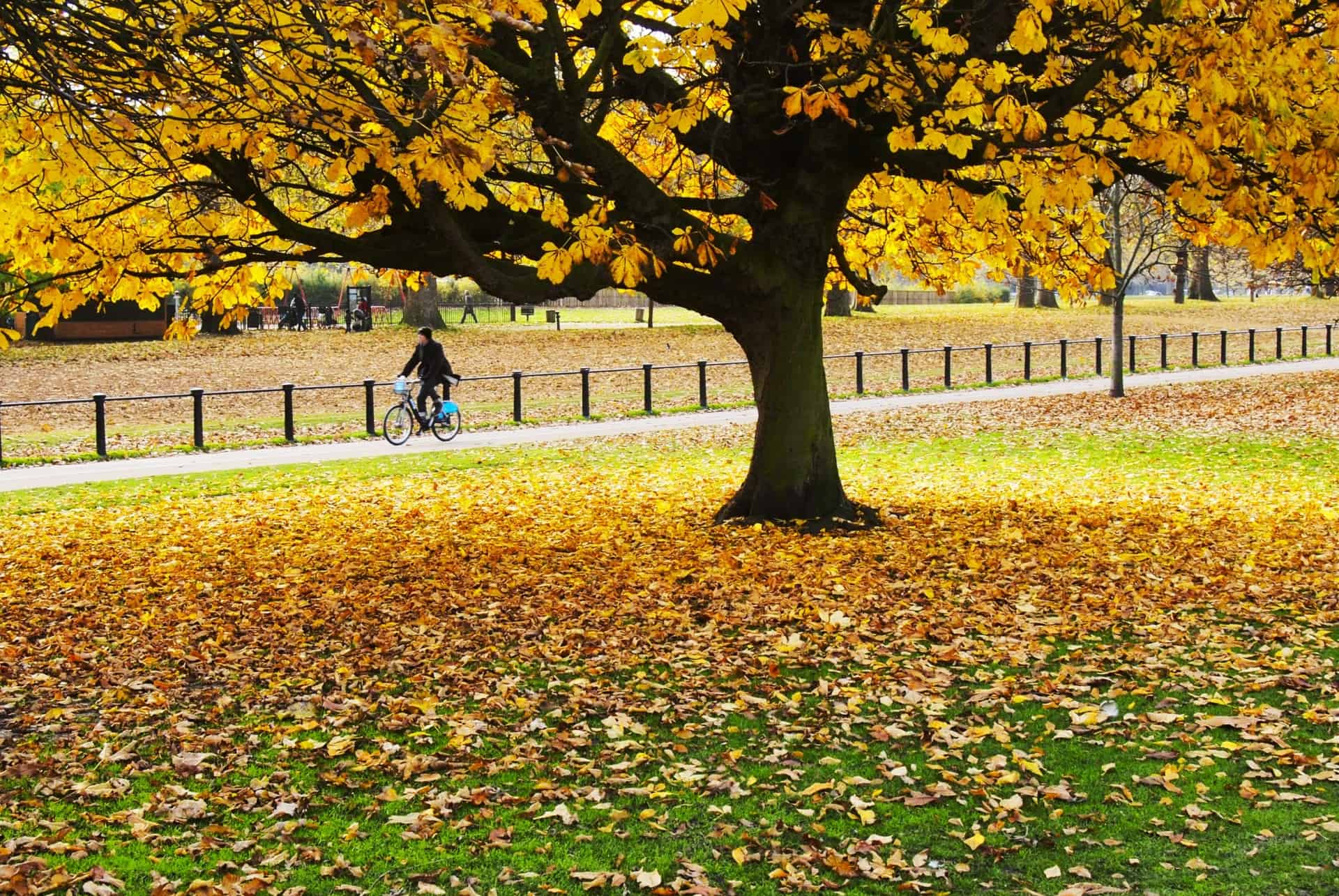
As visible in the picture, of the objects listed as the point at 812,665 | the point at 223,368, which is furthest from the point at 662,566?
the point at 223,368

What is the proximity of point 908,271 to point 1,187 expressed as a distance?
899 centimetres

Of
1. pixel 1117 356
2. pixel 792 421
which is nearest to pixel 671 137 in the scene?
pixel 792 421

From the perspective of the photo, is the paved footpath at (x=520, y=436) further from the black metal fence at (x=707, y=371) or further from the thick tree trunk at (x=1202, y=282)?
the thick tree trunk at (x=1202, y=282)

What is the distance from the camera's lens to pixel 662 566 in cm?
1033

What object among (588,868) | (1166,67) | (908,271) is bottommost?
(588,868)

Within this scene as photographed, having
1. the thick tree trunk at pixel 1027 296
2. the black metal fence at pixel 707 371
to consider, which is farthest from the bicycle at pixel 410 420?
the thick tree trunk at pixel 1027 296

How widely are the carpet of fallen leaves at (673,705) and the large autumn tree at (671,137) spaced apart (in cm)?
224

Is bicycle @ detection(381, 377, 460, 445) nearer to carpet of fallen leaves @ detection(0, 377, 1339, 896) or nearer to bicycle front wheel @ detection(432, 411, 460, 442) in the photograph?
bicycle front wheel @ detection(432, 411, 460, 442)

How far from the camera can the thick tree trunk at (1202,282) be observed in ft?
201

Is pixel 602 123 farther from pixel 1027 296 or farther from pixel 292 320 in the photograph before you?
pixel 1027 296

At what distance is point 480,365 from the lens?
3566 cm

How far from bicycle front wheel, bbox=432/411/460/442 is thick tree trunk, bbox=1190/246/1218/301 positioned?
44999 millimetres

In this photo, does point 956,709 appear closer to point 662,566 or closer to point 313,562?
point 662,566

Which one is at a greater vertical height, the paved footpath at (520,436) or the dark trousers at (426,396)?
the dark trousers at (426,396)
